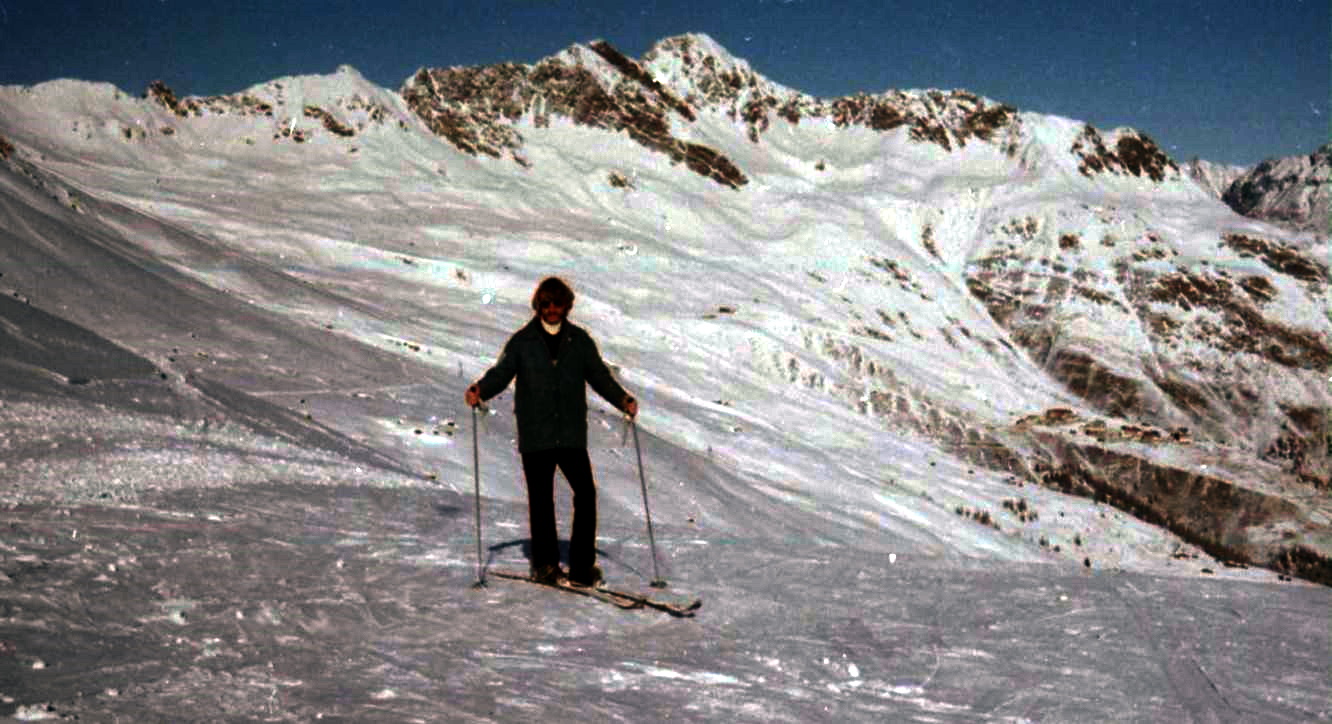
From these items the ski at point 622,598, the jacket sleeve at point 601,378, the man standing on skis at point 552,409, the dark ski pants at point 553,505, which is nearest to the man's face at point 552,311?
the man standing on skis at point 552,409

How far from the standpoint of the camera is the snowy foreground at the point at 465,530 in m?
5.38

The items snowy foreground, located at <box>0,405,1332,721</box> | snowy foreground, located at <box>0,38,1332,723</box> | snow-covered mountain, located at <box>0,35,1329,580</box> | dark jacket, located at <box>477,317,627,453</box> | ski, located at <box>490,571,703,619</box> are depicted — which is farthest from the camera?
snow-covered mountain, located at <box>0,35,1329,580</box>

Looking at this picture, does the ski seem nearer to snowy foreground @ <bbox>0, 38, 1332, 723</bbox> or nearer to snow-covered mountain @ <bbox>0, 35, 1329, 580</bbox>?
snowy foreground @ <bbox>0, 38, 1332, 723</bbox>

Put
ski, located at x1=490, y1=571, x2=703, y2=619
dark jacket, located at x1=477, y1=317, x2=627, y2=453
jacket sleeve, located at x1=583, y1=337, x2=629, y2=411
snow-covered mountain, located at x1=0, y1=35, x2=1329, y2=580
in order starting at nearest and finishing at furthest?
ski, located at x1=490, y1=571, x2=703, y2=619 → dark jacket, located at x1=477, y1=317, x2=627, y2=453 → jacket sleeve, located at x1=583, y1=337, x2=629, y2=411 → snow-covered mountain, located at x1=0, y1=35, x2=1329, y2=580

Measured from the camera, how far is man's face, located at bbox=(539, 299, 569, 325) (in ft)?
25.4

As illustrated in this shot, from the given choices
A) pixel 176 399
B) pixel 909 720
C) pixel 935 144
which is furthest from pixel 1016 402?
pixel 935 144

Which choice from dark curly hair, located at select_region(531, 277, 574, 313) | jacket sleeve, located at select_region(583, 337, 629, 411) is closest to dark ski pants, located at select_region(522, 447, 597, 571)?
jacket sleeve, located at select_region(583, 337, 629, 411)

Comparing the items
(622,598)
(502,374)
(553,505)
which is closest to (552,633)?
(622,598)

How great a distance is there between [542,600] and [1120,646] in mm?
4016

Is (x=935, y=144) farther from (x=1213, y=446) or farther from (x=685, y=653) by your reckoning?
(x=685, y=653)

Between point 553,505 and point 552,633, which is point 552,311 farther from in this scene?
point 552,633

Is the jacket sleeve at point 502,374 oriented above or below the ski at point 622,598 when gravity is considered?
above

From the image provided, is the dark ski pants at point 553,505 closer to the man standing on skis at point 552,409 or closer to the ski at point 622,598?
the man standing on skis at point 552,409

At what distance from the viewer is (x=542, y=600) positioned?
24.1ft
